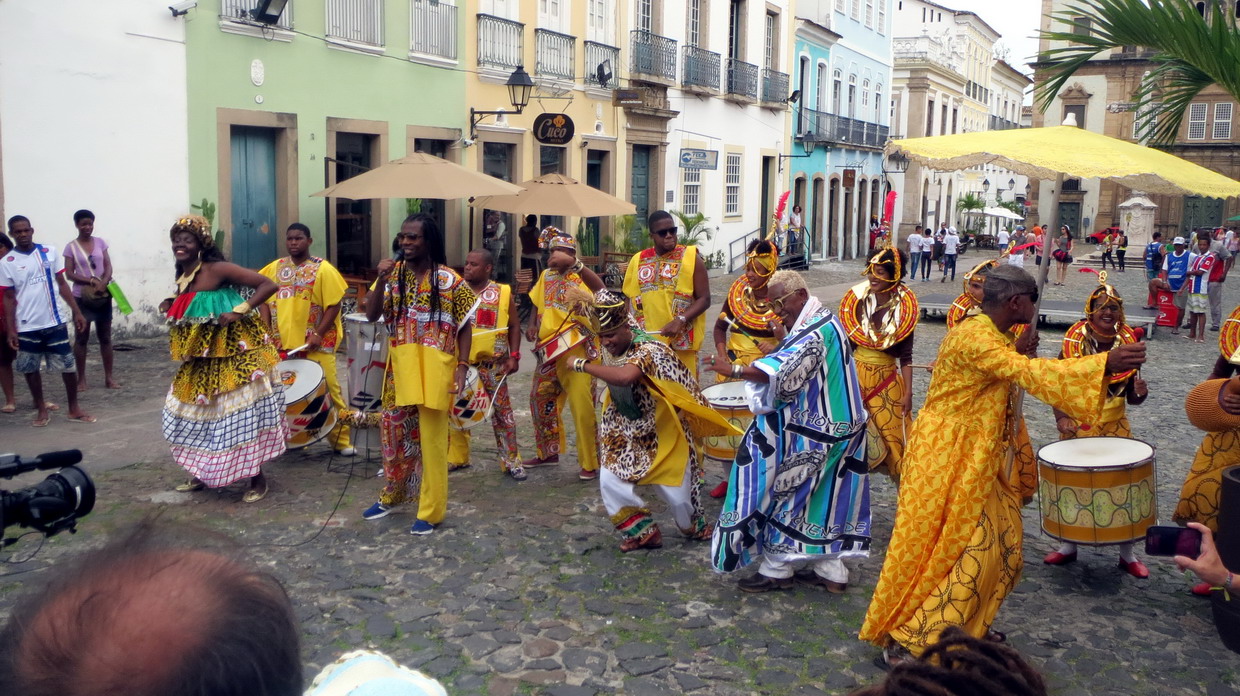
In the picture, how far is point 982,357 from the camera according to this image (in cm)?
415

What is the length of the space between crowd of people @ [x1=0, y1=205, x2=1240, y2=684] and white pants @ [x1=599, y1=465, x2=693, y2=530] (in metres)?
0.01

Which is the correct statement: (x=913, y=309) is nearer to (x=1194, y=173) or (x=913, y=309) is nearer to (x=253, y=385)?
(x=1194, y=173)

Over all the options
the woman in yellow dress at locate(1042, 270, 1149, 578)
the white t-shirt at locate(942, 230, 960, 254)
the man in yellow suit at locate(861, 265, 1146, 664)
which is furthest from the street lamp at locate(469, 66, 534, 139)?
the white t-shirt at locate(942, 230, 960, 254)

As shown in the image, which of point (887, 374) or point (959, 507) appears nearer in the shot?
point (959, 507)

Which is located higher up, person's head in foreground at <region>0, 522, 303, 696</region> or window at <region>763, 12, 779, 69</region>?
window at <region>763, 12, 779, 69</region>

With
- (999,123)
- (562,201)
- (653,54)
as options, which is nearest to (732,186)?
(653,54)

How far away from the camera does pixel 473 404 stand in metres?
7.30

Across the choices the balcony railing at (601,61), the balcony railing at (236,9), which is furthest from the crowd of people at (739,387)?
the balcony railing at (601,61)

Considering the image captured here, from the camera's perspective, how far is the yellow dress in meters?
4.22

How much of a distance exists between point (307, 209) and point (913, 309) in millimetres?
11236

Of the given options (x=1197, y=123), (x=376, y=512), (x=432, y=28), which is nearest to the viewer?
(x=376, y=512)

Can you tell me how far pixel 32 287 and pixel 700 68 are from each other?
18.7 metres

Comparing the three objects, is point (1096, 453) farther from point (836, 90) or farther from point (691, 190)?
point (836, 90)

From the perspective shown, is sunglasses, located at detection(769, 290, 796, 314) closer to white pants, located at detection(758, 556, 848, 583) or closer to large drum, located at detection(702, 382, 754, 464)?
large drum, located at detection(702, 382, 754, 464)
